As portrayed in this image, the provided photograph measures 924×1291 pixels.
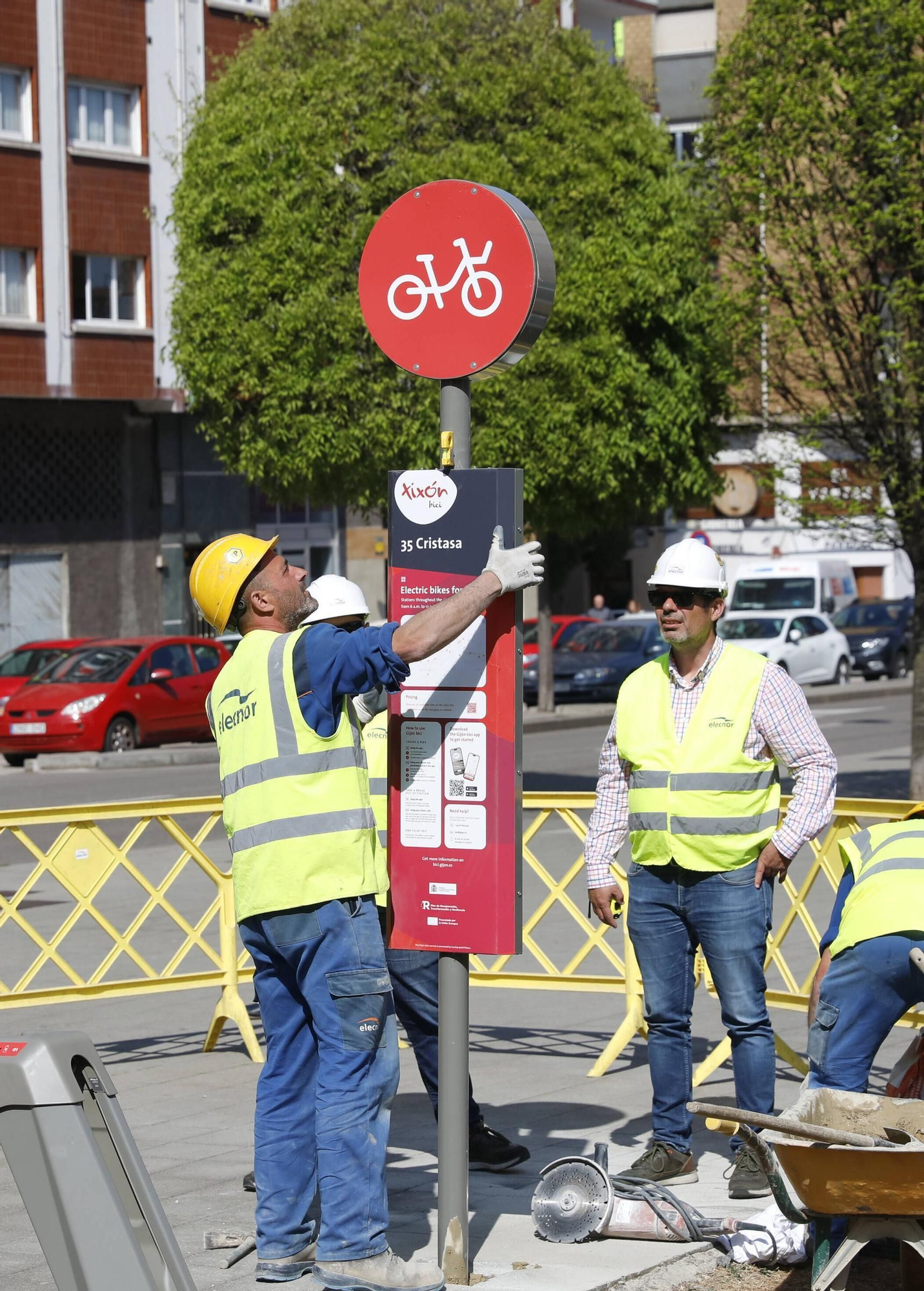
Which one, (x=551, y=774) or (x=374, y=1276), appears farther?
(x=551, y=774)

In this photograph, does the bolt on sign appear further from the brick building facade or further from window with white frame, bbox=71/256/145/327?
window with white frame, bbox=71/256/145/327

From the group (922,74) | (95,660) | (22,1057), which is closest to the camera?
(22,1057)

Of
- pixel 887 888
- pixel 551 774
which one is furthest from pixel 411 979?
pixel 551 774

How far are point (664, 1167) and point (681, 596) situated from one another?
1.79m

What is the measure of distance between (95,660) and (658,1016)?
19.0 meters

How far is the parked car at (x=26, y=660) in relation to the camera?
24.9 m

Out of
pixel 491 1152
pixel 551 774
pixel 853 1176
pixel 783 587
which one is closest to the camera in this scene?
pixel 853 1176

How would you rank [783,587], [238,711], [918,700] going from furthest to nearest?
[783,587]
[918,700]
[238,711]

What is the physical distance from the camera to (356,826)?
4867 millimetres

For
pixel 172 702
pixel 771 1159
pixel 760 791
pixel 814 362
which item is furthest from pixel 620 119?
pixel 771 1159

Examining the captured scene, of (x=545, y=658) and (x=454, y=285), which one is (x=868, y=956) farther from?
(x=545, y=658)

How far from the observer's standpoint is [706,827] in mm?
5895

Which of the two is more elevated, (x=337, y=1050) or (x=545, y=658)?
(x=337, y=1050)

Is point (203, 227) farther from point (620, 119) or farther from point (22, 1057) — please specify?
point (22, 1057)
